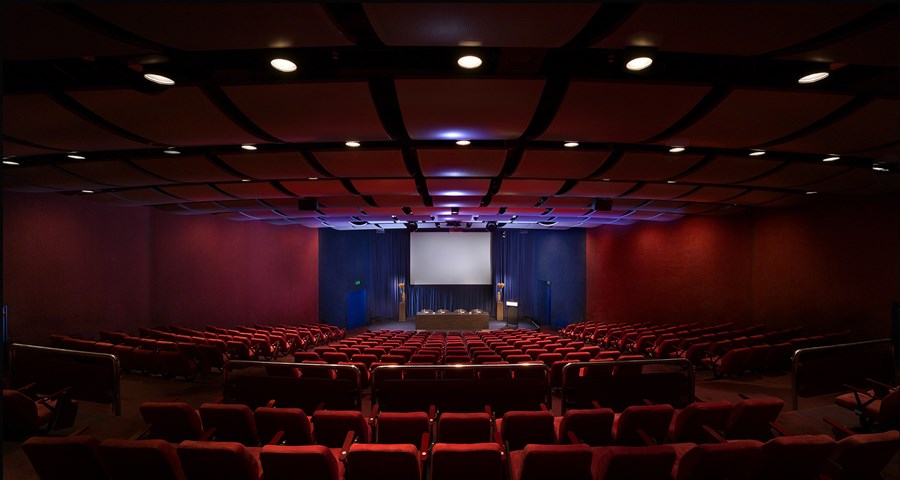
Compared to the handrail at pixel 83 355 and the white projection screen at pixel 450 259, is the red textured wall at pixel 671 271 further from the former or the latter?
the handrail at pixel 83 355

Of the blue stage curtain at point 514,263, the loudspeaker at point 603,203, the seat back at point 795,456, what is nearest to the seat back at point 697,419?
the seat back at point 795,456

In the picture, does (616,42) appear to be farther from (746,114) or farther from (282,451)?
(282,451)

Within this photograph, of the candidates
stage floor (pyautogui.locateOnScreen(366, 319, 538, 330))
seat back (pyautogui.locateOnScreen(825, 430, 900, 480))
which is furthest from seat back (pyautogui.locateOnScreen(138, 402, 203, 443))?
stage floor (pyautogui.locateOnScreen(366, 319, 538, 330))

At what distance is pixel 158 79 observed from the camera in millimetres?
3232

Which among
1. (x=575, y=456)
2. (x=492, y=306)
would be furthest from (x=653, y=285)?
(x=575, y=456)

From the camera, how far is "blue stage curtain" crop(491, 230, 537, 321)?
2178 centimetres

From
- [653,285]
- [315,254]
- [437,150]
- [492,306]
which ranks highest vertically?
[437,150]

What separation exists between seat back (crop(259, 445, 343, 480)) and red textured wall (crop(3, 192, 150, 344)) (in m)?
8.91

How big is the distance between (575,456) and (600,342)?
9538mm

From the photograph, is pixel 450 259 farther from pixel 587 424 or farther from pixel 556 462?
pixel 556 462

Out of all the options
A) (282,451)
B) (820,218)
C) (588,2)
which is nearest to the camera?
(588,2)

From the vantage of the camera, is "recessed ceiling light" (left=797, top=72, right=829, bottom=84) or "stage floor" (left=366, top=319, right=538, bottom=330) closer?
"recessed ceiling light" (left=797, top=72, right=829, bottom=84)

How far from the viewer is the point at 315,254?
17.6 meters

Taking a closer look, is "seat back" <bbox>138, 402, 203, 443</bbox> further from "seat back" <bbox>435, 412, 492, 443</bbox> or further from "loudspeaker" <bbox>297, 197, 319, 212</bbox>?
"loudspeaker" <bbox>297, 197, 319, 212</bbox>
